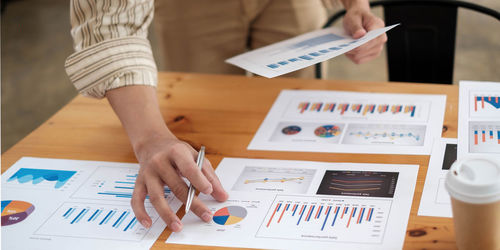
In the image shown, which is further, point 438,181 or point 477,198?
point 438,181

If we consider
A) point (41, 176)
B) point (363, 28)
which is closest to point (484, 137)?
point (363, 28)

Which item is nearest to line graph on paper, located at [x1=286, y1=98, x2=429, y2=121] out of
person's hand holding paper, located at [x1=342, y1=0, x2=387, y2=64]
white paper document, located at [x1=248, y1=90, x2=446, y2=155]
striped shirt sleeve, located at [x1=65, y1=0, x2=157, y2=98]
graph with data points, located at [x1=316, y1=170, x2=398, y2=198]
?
white paper document, located at [x1=248, y1=90, x2=446, y2=155]

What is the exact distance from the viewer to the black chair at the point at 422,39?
5.25 feet

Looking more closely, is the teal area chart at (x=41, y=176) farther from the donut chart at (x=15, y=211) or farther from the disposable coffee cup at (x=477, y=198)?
the disposable coffee cup at (x=477, y=198)

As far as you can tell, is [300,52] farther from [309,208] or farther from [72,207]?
[72,207]

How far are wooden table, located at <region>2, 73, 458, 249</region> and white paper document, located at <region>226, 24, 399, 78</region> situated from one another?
4.8 inches

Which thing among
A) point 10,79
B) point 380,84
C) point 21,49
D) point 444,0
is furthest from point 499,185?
point 21,49

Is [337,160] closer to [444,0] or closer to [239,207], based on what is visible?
[239,207]

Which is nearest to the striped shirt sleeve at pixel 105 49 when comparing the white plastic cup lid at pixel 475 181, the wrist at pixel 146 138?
the wrist at pixel 146 138

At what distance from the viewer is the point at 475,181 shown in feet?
2.45

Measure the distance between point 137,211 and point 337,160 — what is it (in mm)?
373

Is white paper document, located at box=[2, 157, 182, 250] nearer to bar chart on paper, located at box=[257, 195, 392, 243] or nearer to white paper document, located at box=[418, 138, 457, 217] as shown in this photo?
bar chart on paper, located at box=[257, 195, 392, 243]

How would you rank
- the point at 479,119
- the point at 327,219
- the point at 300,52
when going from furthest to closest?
the point at 300,52 < the point at 479,119 < the point at 327,219

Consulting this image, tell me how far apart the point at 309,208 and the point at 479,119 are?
1.34 ft
